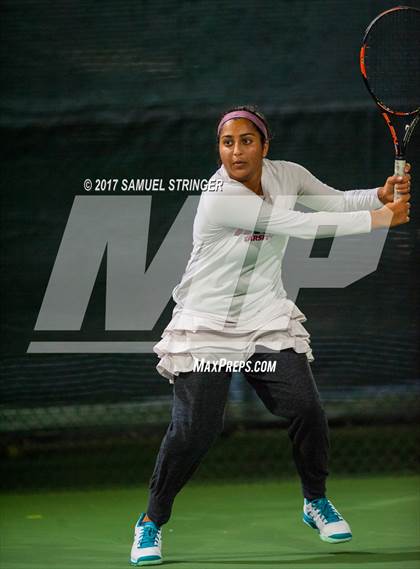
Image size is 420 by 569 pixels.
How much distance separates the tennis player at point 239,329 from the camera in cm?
381

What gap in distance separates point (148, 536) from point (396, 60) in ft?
7.23

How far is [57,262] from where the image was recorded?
→ 17.3 ft

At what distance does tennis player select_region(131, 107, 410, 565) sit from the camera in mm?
3807

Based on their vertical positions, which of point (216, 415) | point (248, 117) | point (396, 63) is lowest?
point (216, 415)

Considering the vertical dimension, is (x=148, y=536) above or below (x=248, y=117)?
below

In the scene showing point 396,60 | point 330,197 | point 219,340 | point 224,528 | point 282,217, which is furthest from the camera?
point 396,60

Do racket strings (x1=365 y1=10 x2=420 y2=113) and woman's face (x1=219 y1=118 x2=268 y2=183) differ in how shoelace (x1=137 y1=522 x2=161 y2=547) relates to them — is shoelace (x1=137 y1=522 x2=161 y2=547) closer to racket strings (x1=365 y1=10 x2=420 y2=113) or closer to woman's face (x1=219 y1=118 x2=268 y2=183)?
woman's face (x1=219 y1=118 x2=268 y2=183)

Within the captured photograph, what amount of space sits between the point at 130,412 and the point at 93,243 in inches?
28.3

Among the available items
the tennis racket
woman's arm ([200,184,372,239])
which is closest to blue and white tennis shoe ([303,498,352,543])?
woman's arm ([200,184,372,239])

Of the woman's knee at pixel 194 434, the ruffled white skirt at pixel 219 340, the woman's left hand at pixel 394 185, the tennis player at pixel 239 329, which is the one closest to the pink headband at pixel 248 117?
the tennis player at pixel 239 329

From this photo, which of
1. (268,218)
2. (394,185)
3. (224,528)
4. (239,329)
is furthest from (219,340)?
(224,528)

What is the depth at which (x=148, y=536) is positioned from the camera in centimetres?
390

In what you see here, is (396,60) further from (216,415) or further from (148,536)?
(148,536)

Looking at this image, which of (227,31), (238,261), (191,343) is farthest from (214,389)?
(227,31)
